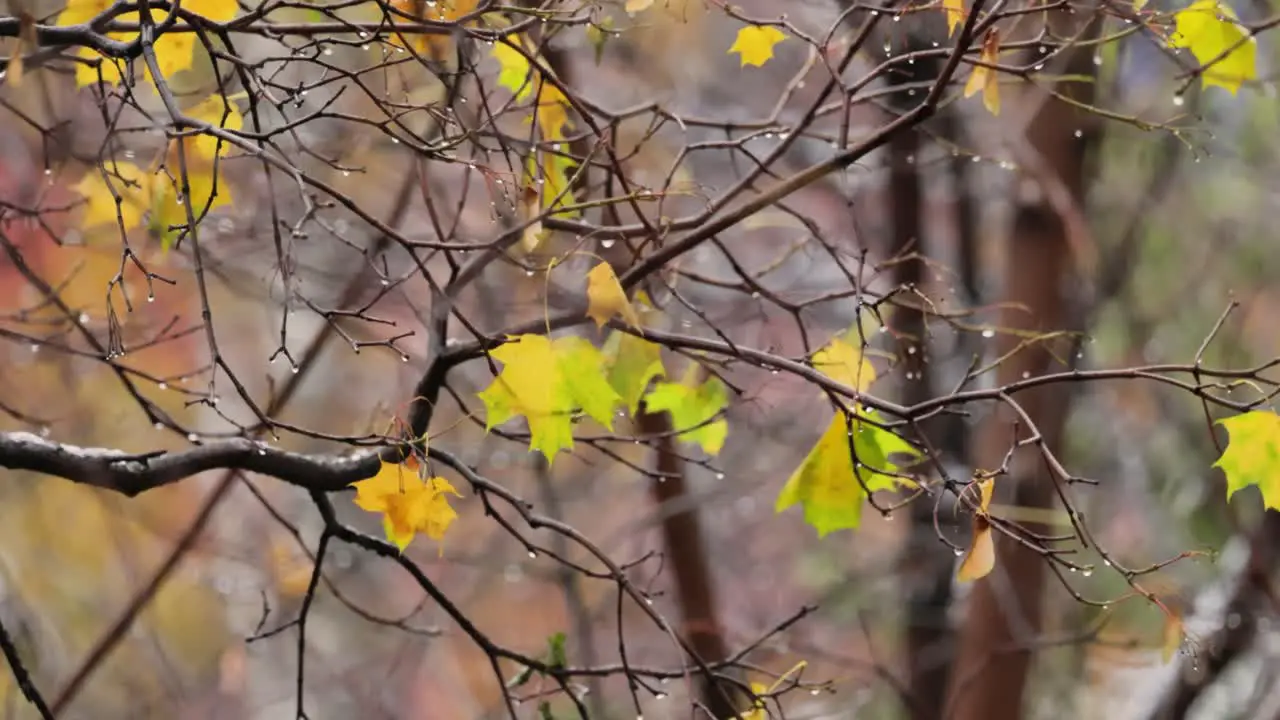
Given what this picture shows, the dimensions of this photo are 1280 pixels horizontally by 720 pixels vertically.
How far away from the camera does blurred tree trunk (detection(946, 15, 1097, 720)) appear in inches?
114

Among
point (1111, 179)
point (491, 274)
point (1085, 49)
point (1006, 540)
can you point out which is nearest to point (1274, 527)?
point (1006, 540)

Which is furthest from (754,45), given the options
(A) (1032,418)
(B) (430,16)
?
(A) (1032,418)

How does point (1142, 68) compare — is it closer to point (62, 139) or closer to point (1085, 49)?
point (1085, 49)

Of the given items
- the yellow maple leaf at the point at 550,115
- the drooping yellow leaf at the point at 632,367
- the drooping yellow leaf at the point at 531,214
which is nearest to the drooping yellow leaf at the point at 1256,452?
the drooping yellow leaf at the point at 632,367

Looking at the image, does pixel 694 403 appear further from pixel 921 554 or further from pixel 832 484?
pixel 921 554

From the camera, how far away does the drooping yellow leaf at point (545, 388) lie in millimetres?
1343

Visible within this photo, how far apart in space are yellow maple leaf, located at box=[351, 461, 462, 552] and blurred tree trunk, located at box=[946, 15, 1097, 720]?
1.80 metres

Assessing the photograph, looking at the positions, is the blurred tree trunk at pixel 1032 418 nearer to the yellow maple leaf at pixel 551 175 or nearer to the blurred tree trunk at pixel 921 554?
the blurred tree trunk at pixel 921 554

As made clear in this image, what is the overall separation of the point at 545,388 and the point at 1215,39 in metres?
0.89

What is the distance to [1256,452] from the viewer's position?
132 cm

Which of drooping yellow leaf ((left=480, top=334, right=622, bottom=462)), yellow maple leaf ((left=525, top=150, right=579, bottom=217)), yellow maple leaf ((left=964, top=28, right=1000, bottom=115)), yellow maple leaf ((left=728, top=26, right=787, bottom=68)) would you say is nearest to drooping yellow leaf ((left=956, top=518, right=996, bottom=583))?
drooping yellow leaf ((left=480, top=334, right=622, bottom=462))

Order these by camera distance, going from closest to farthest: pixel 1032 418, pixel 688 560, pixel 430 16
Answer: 1. pixel 430 16
2. pixel 1032 418
3. pixel 688 560

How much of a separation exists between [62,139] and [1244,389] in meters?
3.30

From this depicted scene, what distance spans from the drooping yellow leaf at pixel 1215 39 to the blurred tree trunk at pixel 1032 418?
123cm
